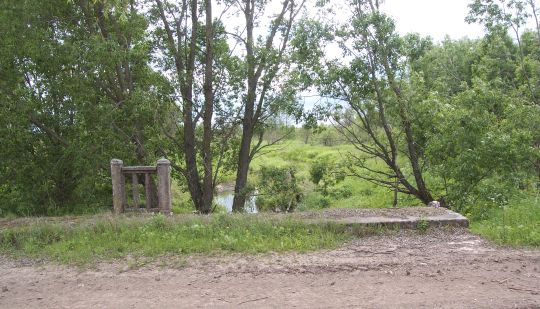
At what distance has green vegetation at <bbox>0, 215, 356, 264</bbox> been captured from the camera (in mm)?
6004

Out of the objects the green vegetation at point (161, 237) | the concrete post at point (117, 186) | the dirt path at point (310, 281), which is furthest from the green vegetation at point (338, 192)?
the dirt path at point (310, 281)

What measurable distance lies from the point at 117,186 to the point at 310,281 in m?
5.23

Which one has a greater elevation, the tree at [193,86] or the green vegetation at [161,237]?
the tree at [193,86]

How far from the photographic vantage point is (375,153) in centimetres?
1438

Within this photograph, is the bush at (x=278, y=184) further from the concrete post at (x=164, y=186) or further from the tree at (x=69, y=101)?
the concrete post at (x=164, y=186)

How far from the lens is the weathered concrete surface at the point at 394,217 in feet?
22.1

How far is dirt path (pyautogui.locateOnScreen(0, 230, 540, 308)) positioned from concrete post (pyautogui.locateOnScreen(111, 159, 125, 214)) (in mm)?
2936

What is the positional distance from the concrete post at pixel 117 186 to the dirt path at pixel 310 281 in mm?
2936

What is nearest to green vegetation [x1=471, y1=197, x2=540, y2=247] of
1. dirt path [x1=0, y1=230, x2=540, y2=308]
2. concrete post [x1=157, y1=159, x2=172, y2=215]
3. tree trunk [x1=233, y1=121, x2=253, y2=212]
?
dirt path [x1=0, y1=230, x2=540, y2=308]

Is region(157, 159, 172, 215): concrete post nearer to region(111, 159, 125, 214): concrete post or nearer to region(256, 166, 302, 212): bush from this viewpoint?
region(111, 159, 125, 214): concrete post

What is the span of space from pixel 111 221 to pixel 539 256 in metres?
5.91

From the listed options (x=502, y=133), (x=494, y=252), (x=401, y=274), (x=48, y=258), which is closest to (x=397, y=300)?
(x=401, y=274)

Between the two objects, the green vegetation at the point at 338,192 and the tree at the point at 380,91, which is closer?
the tree at the point at 380,91

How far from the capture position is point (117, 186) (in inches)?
348
